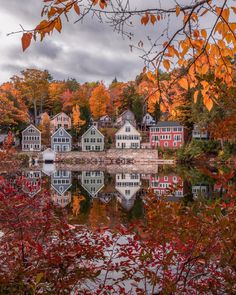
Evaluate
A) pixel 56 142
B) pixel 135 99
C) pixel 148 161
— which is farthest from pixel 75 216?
pixel 135 99

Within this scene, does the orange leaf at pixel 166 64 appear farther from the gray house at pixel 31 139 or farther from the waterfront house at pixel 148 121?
the waterfront house at pixel 148 121

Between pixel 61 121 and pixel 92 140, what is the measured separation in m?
14.2

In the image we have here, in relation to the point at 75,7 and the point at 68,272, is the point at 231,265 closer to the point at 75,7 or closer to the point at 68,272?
the point at 68,272

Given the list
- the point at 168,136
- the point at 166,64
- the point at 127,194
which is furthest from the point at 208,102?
the point at 168,136

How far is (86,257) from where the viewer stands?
13.0ft

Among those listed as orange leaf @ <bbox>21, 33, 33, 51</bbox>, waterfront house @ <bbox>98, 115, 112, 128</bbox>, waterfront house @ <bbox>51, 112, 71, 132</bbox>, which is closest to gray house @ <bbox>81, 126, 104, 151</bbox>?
waterfront house @ <bbox>51, 112, 71, 132</bbox>

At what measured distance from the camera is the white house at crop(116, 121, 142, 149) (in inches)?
2869

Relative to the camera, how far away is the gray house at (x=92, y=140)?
7256 centimetres

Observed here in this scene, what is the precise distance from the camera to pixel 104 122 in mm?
88062

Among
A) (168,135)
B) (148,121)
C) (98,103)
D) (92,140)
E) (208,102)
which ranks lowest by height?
(92,140)

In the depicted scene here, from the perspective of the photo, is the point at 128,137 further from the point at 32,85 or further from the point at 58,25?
the point at 58,25

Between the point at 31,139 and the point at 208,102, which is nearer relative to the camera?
the point at 208,102

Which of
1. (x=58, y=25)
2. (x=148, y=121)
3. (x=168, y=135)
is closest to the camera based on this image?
(x=58, y=25)

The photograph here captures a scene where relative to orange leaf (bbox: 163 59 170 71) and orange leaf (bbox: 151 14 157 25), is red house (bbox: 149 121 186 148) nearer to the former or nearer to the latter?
orange leaf (bbox: 151 14 157 25)
